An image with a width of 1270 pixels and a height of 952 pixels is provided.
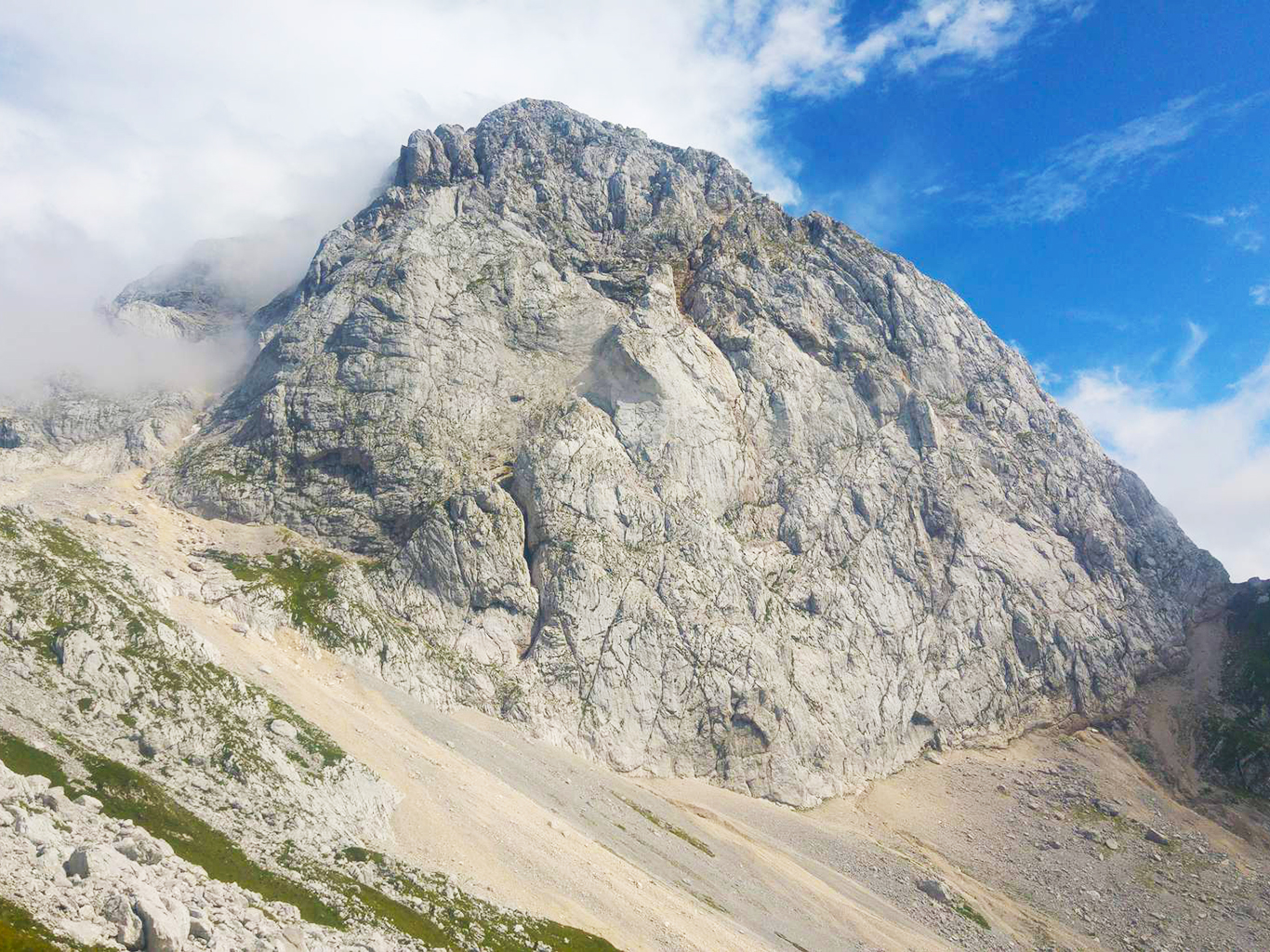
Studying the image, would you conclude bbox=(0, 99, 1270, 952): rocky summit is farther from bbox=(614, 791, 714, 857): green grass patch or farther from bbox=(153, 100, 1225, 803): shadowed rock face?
bbox=(614, 791, 714, 857): green grass patch

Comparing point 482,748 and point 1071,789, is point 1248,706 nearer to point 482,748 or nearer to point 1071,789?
point 1071,789

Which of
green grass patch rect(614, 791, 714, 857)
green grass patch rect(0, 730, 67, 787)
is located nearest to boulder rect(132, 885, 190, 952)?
green grass patch rect(0, 730, 67, 787)

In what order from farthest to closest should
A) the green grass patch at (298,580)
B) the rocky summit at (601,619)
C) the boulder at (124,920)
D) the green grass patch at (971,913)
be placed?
the green grass patch at (298,580) → the green grass patch at (971,913) → the rocky summit at (601,619) → the boulder at (124,920)

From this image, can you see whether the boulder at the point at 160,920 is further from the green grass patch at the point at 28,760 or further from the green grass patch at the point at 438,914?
the green grass patch at the point at 28,760

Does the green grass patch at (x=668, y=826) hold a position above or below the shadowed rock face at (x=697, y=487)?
below

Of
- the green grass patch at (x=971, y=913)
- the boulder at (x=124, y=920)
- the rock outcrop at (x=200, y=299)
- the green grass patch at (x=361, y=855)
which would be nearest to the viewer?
the boulder at (x=124, y=920)

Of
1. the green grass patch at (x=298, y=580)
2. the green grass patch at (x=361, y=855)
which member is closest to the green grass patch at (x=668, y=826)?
the green grass patch at (x=361, y=855)

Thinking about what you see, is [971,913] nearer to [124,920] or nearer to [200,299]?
[124,920]

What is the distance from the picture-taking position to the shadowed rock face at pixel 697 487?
103m

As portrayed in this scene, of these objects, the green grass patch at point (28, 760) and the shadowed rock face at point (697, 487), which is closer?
the green grass patch at point (28, 760)

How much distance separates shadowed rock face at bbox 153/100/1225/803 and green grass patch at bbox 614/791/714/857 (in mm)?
14177

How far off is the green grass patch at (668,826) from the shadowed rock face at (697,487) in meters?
14.2

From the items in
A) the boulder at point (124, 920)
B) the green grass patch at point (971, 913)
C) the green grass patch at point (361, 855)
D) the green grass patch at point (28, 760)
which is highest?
the green grass patch at point (971, 913)

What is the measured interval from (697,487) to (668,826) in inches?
2142
